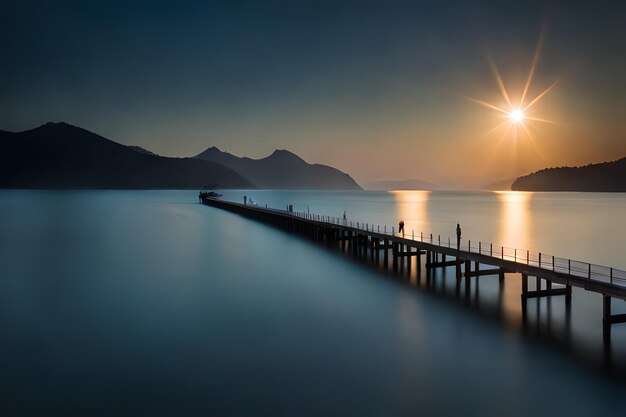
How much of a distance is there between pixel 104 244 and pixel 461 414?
41.9 m

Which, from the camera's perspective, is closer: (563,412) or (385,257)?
(563,412)

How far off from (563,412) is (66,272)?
30.3 meters

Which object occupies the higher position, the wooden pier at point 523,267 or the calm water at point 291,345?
the wooden pier at point 523,267

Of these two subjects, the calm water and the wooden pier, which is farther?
the wooden pier

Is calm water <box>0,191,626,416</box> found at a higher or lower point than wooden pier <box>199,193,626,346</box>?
lower

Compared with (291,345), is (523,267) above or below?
above

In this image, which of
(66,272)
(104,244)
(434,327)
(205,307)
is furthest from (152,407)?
(104,244)

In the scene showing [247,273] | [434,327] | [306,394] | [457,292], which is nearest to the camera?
[306,394]

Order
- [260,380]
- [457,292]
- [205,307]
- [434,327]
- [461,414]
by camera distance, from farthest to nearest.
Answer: [457,292] < [205,307] < [434,327] < [260,380] < [461,414]

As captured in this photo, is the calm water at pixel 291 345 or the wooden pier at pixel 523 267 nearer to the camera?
the calm water at pixel 291 345

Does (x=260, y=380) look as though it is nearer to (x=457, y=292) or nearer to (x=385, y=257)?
(x=457, y=292)

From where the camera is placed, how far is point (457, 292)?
2350 centimetres

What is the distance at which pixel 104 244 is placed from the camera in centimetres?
4541

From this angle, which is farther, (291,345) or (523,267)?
(523,267)
